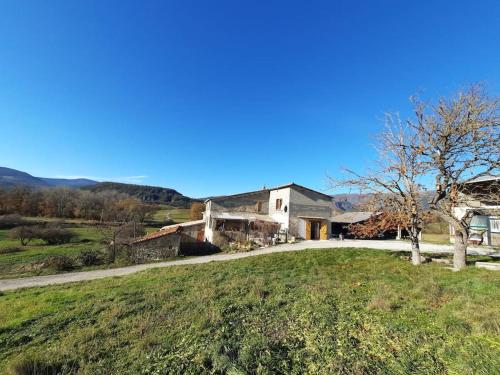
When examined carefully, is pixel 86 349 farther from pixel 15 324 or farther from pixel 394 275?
pixel 394 275

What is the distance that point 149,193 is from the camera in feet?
473

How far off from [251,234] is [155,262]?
9753 mm

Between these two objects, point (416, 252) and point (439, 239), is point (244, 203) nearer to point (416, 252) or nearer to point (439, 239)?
point (416, 252)

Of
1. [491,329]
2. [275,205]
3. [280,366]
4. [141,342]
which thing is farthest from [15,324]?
[275,205]

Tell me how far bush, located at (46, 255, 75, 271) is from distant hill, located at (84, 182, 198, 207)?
368ft

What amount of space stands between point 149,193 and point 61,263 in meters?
132

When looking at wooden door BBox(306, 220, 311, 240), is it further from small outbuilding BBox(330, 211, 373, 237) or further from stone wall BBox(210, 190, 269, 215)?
small outbuilding BBox(330, 211, 373, 237)

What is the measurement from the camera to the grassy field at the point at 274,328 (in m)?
4.04

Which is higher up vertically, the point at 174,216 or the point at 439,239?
the point at 174,216

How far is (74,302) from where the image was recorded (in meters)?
8.91

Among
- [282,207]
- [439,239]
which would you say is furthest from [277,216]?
[439,239]

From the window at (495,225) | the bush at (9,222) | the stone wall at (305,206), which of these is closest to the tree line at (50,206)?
the bush at (9,222)

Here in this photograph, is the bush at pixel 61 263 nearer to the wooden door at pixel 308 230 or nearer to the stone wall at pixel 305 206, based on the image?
the stone wall at pixel 305 206

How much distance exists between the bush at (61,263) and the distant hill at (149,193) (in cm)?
11209
